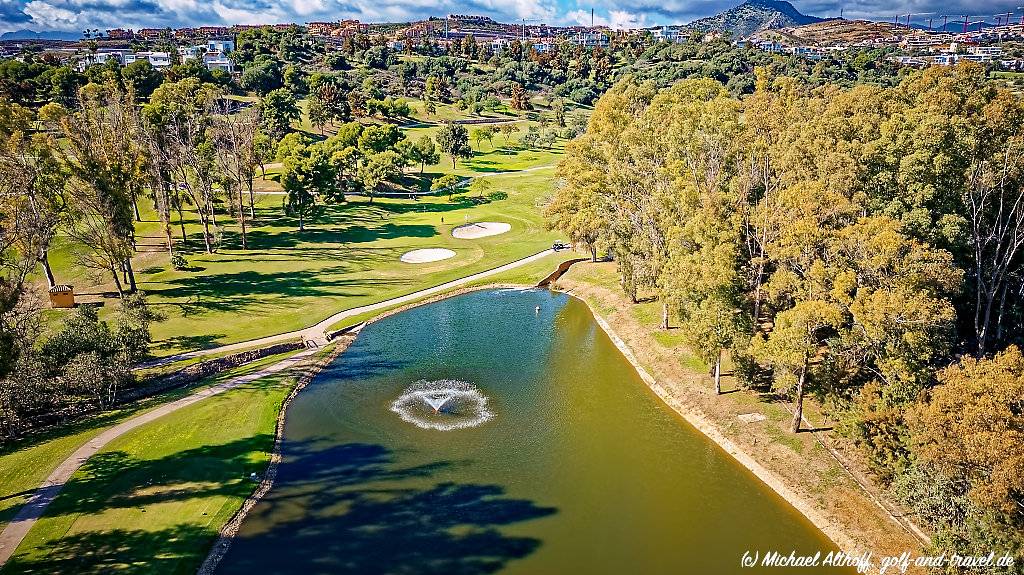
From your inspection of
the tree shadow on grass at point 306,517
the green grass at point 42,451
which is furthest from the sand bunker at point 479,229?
the tree shadow on grass at point 306,517

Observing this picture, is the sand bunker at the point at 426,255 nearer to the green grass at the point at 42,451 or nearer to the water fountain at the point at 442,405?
the water fountain at the point at 442,405

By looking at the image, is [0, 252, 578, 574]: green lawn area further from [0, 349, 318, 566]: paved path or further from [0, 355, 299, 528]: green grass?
[0, 349, 318, 566]: paved path

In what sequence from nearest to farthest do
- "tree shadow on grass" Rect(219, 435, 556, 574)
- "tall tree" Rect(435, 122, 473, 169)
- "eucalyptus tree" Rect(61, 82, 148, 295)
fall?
"tree shadow on grass" Rect(219, 435, 556, 574) < "eucalyptus tree" Rect(61, 82, 148, 295) < "tall tree" Rect(435, 122, 473, 169)

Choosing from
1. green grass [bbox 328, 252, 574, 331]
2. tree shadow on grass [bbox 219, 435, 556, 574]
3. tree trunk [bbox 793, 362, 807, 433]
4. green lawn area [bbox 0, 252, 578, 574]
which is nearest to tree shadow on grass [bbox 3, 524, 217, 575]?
green lawn area [bbox 0, 252, 578, 574]

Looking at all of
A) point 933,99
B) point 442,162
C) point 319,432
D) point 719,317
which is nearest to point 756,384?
point 719,317

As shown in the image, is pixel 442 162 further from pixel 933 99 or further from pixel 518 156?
pixel 933 99

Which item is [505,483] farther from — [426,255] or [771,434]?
[426,255]

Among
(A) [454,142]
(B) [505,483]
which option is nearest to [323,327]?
(B) [505,483]
